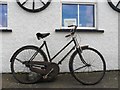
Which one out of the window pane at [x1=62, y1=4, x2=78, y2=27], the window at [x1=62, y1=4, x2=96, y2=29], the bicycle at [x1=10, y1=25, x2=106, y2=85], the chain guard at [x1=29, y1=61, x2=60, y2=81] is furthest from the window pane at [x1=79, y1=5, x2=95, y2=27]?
the chain guard at [x1=29, y1=61, x2=60, y2=81]

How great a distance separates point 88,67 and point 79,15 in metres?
1.46

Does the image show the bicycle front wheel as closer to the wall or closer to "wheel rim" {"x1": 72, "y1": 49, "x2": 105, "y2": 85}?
"wheel rim" {"x1": 72, "y1": 49, "x2": 105, "y2": 85}

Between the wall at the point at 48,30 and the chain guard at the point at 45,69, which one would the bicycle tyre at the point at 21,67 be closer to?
the chain guard at the point at 45,69

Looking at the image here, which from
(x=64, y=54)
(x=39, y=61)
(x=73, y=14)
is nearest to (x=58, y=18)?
(x=73, y=14)

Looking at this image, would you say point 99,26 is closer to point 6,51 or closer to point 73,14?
point 73,14

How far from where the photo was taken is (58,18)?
24.4 feet

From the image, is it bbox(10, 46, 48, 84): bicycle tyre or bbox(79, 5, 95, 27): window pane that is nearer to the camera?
bbox(10, 46, 48, 84): bicycle tyre

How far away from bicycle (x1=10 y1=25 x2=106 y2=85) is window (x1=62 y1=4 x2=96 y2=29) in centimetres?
72

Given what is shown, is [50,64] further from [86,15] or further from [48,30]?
[86,15]

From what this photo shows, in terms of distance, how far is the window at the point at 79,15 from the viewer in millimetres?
7586

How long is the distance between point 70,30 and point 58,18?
46 centimetres

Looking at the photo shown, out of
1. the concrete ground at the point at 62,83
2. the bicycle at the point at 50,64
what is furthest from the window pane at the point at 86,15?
the concrete ground at the point at 62,83

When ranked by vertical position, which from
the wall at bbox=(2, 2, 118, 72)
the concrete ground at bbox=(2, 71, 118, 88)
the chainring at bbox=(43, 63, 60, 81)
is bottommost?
the concrete ground at bbox=(2, 71, 118, 88)

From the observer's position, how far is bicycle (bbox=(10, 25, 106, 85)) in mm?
6574
